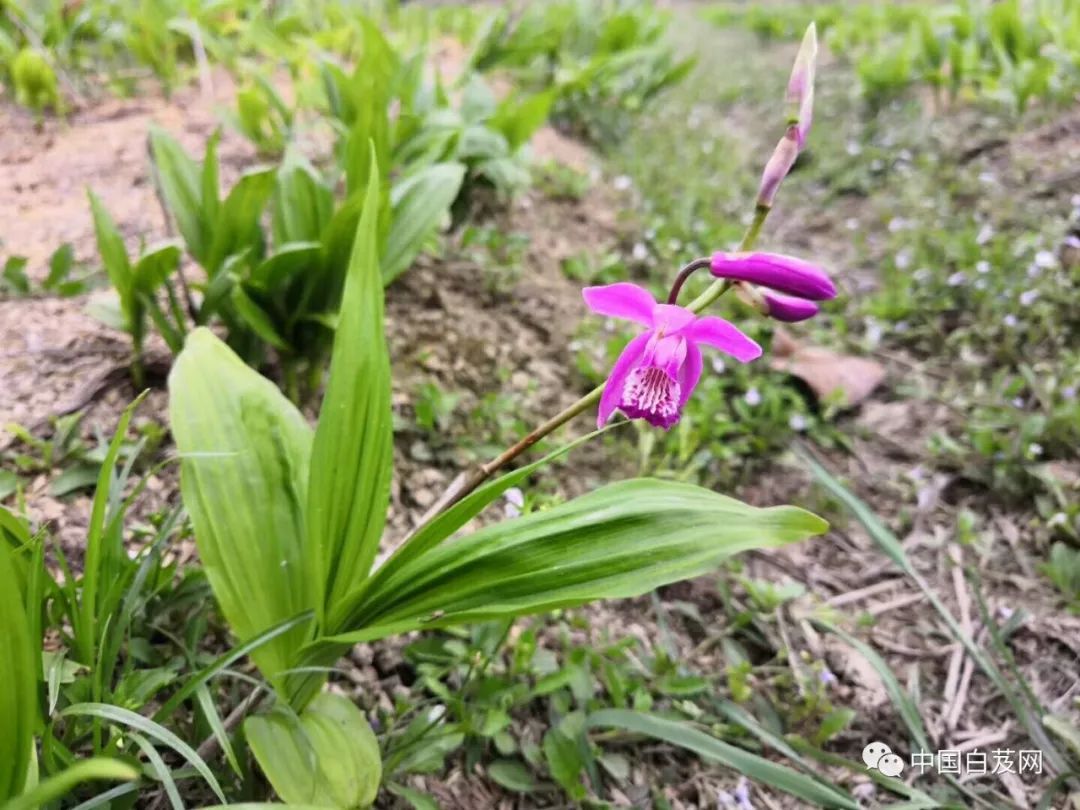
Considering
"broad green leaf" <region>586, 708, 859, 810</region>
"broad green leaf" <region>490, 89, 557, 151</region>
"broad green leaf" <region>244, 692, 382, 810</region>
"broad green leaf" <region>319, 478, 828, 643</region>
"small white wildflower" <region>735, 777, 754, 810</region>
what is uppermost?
"broad green leaf" <region>490, 89, 557, 151</region>

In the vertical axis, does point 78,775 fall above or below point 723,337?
below

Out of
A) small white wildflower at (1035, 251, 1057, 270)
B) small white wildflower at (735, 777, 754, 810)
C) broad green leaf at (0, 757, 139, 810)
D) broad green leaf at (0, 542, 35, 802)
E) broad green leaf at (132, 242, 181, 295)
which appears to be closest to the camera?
broad green leaf at (0, 757, 139, 810)

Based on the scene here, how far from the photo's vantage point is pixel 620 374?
1.20m

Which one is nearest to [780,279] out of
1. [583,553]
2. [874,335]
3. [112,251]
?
[583,553]

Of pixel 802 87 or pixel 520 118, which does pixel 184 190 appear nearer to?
pixel 520 118

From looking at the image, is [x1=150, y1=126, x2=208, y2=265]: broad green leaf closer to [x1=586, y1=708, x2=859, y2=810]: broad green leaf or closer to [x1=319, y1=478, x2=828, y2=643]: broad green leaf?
[x1=319, y1=478, x2=828, y2=643]: broad green leaf

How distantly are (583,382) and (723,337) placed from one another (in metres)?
1.42

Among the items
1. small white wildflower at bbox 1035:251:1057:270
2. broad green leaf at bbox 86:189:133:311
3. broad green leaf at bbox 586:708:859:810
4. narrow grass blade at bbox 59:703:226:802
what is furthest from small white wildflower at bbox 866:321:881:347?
narrow grass blade at bbox 59:703:226:802

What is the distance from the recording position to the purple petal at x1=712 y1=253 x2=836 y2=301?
1060 millimetres

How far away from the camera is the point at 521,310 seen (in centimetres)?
278

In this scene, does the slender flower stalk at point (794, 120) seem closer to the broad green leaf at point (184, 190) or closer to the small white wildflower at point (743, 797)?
the small white wildflower at point (743, 797)

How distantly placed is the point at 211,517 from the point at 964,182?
367cm

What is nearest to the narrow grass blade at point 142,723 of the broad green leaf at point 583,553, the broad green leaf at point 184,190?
the broad green leaf at point 583,553

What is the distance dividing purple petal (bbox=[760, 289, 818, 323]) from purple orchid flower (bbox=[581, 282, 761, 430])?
7 centimetres
